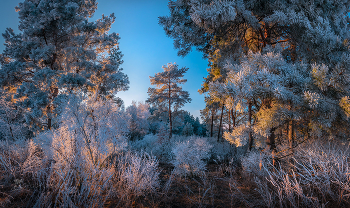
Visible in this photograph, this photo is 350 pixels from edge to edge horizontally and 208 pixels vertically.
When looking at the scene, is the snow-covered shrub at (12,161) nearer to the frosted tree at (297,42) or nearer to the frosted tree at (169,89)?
the frosted tree at (297,42)

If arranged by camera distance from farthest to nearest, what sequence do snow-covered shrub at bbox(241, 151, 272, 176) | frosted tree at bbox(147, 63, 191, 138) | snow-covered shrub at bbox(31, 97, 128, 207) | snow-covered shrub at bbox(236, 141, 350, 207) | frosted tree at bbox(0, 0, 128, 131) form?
frosted tree at bbox(147, 63, 191, 138) < frosted tree at bbox(0, 0, 128, 131) < snow-covered shrub at bbox(241, 151, 272, 176) < snow-covered shrub at bbox(31, 97, 128, 207) < snow-covered shrub at bbox(236, 141, 350, 207)

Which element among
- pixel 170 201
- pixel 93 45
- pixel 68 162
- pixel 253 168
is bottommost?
pixel 170 201

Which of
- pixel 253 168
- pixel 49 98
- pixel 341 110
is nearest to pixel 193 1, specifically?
pixel 341 110

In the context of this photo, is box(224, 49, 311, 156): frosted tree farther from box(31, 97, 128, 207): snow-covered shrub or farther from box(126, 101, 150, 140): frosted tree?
box(126, 101, 150, 140): frosted tree

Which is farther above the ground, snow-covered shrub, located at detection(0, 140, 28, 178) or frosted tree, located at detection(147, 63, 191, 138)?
frosted tree, located at detection(147, 63, 191, 138)

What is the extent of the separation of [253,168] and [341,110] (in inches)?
79.9

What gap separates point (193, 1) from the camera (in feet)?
12.7

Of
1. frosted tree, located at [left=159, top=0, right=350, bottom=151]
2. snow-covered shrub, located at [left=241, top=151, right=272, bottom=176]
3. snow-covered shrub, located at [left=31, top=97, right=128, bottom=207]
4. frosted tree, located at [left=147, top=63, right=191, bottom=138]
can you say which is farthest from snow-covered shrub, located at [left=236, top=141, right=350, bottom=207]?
frosted tree, located at [left=147, top=63, right=191, bottom=138]

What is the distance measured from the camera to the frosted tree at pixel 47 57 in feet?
28.1

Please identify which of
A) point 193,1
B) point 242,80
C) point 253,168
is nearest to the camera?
point 242,80

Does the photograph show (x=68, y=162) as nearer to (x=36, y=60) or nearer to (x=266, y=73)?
(x=266, y=73)

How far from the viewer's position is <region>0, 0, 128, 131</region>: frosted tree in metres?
8.55

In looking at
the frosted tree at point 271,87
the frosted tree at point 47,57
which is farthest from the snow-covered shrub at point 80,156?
the frosted tree at point 47,57

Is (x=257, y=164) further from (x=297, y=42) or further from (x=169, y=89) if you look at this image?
(x=169, y=89)
